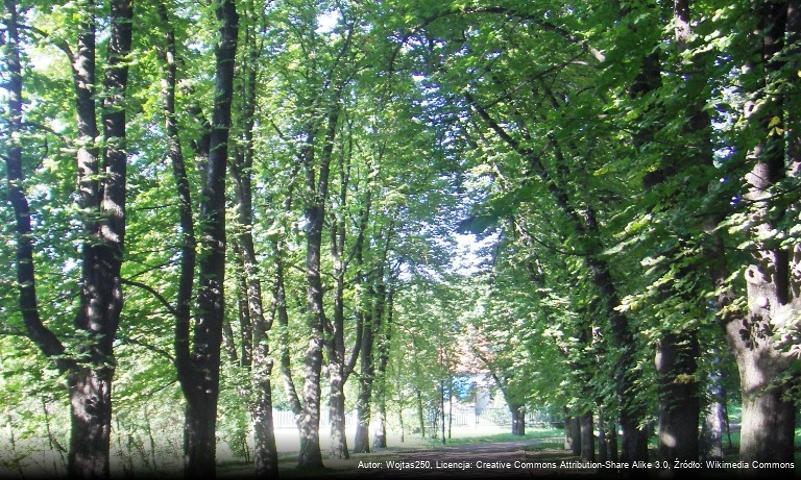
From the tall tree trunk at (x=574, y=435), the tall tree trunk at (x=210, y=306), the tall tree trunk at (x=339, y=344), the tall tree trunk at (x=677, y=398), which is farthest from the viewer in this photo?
the tall tree trunk at (x=574, y=435)

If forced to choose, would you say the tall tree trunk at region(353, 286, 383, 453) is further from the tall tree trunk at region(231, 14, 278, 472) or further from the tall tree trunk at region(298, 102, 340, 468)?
the tall tree trunk at region(231, 14, 278, 472)

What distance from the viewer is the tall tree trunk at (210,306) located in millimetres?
9484

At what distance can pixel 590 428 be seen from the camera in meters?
18.7

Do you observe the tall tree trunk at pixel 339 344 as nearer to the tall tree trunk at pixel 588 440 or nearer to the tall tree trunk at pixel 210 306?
the tall tree trunk at pixel 588 440

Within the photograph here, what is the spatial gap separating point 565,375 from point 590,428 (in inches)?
235

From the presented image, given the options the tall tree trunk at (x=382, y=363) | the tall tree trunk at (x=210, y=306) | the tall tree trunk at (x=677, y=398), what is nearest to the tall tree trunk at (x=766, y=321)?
the tall tree trunk at (x=677, y=398)

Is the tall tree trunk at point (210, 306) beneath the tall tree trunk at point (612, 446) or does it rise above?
above

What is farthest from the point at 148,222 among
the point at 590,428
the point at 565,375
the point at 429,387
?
the point at 429,387

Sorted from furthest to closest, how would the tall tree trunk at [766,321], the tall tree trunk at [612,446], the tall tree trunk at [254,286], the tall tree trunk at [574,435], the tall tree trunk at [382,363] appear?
the tall tree trunk at [382,363] → the tall tree trunk at [574,435] → the tall tree trunk at [254,286] → the tall tree trunk at [612,446] → the tall tree trunk at [766,321]

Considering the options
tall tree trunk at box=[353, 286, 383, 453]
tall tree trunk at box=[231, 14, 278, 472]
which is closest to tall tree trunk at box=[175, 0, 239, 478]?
tall tree trunk at box=[231, 14, 278, 472]

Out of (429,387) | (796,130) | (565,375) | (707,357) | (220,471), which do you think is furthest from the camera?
(429,387)

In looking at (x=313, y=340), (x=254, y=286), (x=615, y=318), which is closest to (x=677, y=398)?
(x=615, y=318)

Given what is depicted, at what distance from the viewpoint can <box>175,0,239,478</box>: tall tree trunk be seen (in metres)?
9.48

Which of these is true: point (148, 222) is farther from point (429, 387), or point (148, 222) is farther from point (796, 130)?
point (429, 387)
